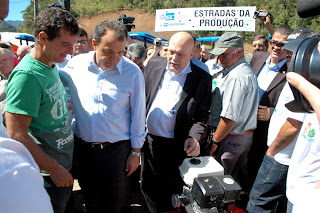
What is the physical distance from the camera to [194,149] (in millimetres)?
Answer: 1921

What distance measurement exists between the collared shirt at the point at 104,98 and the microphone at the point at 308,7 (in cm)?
125

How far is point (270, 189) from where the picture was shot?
2.08 meters

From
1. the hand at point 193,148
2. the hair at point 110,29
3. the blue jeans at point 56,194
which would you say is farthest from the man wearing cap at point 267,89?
the blue jeans at point 56,194

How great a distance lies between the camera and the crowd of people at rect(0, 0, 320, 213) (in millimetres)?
1381

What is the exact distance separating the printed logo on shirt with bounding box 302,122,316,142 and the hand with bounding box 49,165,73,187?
156 centimetres

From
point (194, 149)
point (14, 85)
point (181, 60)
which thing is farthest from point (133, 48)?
point (14, 85)

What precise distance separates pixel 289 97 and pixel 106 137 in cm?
157

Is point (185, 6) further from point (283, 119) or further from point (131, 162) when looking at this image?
point (131, 162)

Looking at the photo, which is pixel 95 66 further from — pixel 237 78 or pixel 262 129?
pixel 262 129

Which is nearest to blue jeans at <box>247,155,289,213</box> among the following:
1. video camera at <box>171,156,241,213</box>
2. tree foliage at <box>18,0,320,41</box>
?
video camera at <box>171,156,241,213</box>

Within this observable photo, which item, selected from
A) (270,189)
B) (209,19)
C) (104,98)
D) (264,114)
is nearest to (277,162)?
(270,189)

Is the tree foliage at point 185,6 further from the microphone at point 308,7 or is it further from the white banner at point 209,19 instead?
the microphone at point 308,7

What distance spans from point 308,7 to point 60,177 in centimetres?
159

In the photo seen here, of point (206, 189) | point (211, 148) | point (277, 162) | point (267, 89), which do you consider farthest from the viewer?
point (267, 89)
